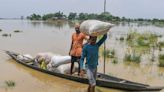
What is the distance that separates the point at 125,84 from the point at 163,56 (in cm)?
603

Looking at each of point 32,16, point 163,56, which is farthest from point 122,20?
point 163,56

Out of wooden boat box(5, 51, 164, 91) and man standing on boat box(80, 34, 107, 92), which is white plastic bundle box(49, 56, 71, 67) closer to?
wooden boat box(5, 51, 164, 91)

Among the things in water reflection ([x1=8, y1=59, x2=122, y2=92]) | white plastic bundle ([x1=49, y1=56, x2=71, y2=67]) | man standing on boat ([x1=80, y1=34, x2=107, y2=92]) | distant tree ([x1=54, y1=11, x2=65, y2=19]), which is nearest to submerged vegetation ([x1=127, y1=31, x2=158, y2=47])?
white plastic bundle ([x1=49, y1=56, x2=71, y2=67])

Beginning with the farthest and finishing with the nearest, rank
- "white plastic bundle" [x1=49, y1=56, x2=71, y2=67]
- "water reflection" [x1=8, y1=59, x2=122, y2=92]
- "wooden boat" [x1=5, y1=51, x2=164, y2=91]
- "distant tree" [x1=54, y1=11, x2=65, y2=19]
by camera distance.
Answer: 1. "distant tree" [x1=54, y1=11, x2=65, y2=19]
2. "white plastic bundle" [x1=49, y1=56, x2=71, y2=67]
3. "water reflection" [x1=8, y1=59, x2=122, y2=92]
4. "wooden boat" [x1=5, y1=51, x2=164, y2=91]

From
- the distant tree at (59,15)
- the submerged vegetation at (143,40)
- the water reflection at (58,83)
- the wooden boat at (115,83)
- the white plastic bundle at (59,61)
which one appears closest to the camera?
the wooden boat at (115,83)

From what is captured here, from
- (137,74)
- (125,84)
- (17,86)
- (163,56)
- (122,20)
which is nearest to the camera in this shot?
(125,84)

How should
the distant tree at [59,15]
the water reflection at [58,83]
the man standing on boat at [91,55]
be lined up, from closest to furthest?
the man standing on boat at [91,55]
the water reflection at [58,83]
the distant tree at [59,15]

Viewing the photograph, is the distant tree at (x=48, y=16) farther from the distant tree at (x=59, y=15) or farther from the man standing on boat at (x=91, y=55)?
the man standing on boat at (x=91, y=55)

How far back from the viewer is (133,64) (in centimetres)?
1388

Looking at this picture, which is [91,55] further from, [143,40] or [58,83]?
[143,40]

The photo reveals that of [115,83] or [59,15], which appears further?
[59,15]

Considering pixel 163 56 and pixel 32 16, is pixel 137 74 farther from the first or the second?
pixel 32 16

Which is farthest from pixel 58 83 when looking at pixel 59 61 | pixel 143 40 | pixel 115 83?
pixel 143 40

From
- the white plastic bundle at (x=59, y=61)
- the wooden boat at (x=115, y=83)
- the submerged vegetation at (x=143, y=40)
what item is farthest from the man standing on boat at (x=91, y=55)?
the submerged vegetation at (x=143, y=40)
